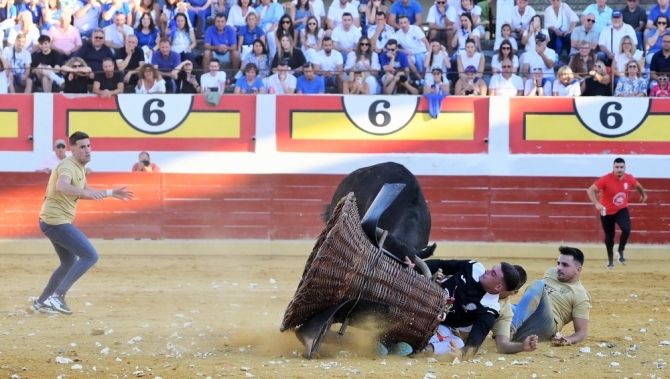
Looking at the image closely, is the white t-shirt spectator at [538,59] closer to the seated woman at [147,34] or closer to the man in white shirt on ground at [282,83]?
the man in white shirt on ground at [282,83]

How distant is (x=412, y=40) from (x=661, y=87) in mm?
3289

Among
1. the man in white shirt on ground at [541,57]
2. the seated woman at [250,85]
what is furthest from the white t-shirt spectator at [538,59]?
the seated woman at [250,85]

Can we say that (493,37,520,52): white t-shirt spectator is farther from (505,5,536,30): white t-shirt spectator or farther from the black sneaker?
the black sneaker

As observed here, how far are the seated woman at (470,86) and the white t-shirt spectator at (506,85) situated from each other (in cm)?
12

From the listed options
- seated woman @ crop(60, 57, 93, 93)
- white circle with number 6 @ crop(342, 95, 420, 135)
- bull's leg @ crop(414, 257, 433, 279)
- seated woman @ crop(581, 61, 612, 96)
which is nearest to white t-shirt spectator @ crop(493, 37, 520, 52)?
seated woman @ crop(581, 61, 612, 96)

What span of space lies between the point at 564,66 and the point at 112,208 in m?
6.04

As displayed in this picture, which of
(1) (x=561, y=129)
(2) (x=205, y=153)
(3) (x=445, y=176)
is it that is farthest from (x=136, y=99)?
(1) (x=561, y=129)

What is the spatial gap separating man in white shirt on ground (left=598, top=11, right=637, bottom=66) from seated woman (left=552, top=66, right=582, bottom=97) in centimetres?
83

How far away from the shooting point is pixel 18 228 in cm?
1266

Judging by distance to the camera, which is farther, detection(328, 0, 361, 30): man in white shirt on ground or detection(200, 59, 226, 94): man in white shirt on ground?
detection(328, 0, 361, 30): man in white shirt on ground

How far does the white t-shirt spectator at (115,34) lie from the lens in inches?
539

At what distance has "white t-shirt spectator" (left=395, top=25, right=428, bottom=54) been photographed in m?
13.6

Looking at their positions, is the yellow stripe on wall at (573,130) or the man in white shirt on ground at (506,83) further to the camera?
the man in white shirt on ground at (506,83)

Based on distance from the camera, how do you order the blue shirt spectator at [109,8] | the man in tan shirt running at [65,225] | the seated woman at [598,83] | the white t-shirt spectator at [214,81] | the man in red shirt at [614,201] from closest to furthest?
1. the man in tan shirt running at [65,225]
2. the man in red shirt at [614,201]
3. the seated woman at [598,83]
4. the white t-shirt spectator at [214,81]
5. the blue shirt spectator at [109,8]
